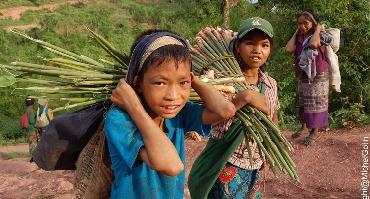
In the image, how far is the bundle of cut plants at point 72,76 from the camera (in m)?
1.85

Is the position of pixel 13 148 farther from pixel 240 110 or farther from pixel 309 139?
pixel 240 110

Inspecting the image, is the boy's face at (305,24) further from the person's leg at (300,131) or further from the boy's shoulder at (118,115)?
the boy's shoulder at (118,115)


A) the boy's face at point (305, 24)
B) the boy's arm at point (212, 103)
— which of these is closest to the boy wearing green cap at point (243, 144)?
the boy's arm at point (212, 103)

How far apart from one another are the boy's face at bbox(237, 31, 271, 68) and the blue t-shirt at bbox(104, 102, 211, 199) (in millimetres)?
679

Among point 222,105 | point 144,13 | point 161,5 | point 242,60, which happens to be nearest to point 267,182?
point 242,60

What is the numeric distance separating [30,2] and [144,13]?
7242 mm

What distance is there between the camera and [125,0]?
2862cm

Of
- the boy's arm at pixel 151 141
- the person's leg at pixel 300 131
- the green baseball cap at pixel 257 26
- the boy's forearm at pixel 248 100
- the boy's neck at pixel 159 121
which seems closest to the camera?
the boy's arm at pixel 151 141

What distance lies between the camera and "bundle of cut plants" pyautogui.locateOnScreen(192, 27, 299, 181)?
6.91 ft

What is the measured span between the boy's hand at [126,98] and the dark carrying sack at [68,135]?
0.20 metres

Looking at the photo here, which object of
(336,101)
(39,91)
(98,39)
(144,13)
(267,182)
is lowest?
(267,182)

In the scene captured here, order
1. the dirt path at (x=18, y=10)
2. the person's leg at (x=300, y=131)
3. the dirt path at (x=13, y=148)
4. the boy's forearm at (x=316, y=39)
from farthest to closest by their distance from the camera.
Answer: the dirt path at (x=18, y=10) → the dirt path at (x=13, y=148) → the person's leg at (x=300, y=131) → the boy's forearm at (x=316, y=39)

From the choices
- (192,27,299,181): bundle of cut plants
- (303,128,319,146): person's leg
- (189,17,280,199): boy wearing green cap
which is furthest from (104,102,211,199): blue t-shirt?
(303,128,319,146): person's leg

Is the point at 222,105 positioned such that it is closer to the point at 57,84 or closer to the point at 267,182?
the point at 57,84
